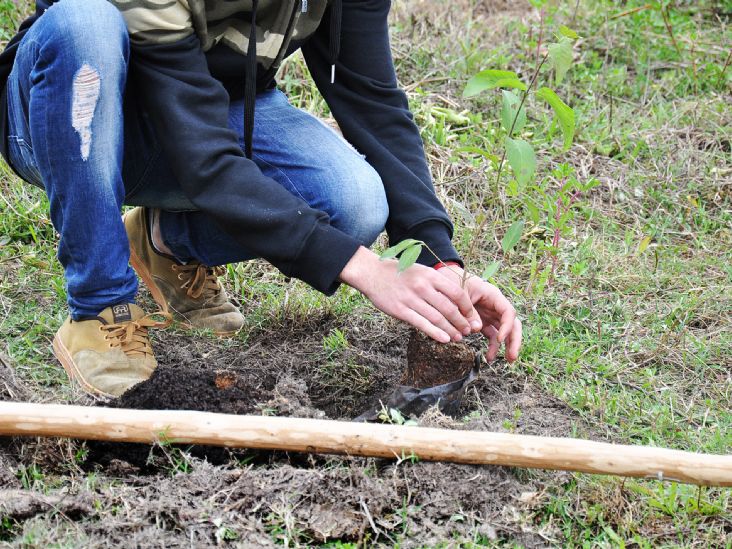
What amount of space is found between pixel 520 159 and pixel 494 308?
0.47m

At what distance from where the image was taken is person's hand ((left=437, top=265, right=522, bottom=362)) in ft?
7.32

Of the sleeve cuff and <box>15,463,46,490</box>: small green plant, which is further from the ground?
the sleeve cuff

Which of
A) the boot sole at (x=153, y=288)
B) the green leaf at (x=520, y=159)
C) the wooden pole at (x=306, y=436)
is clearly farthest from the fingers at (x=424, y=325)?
the boot sole at (x=153, y=288)

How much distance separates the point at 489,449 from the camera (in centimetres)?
183

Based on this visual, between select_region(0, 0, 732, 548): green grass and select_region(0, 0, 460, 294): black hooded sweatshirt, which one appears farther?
select_region(0, 0, 732, 548): green grass

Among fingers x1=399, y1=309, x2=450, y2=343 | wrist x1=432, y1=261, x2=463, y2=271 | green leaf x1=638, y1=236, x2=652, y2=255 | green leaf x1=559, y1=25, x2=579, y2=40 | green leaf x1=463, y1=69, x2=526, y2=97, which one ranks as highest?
green leaf x1=559, y1=25, x2=579, y2=40

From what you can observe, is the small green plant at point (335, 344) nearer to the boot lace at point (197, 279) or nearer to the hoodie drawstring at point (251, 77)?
the boot lace at point (197, 279)

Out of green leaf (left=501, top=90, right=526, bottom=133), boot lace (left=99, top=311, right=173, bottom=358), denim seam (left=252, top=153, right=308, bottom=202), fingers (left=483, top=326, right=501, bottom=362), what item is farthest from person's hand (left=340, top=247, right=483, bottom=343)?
boot lace (left=99, top=311, right=173, bottom=358)

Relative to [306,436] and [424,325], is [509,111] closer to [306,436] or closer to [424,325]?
[424,325]

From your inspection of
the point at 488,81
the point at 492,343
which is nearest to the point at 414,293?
the point at 492,343

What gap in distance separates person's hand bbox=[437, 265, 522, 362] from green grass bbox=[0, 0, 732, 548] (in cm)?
24

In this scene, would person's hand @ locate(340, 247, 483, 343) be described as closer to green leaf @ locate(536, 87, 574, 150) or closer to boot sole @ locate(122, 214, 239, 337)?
green leaf @ locate(536, 87, 574, 150)

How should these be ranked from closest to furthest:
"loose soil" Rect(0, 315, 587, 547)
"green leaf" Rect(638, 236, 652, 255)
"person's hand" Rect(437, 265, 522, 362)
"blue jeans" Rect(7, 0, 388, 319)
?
1. "loose soil" Rect(0, 315, 587, 547)
2. "blue jeans" Rect(7, 0, 388, 319)
3. "person's hand" Rect(437, 265, 522, 362)
4. "green leaf" Rect(638, 236, 652, 255)

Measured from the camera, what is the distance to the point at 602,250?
11.0 ft
